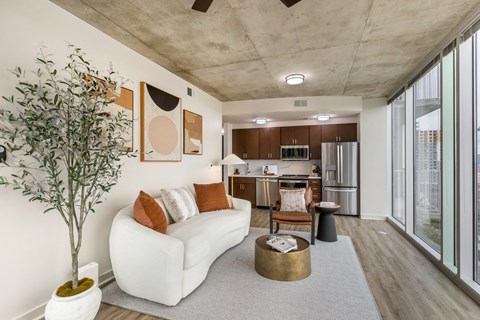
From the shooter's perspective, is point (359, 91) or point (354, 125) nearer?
point (359, 91)

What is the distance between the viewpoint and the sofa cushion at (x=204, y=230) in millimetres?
2320

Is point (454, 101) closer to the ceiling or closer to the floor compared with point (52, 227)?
closer to the ceiling

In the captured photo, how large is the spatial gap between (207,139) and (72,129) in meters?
3.15

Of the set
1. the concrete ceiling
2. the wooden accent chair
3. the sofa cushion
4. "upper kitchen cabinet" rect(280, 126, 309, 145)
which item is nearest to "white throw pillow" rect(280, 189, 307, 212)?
the wooden accent chair

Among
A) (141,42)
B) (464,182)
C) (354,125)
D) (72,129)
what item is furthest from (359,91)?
(72,129)

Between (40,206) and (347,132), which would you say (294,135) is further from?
(40,206)

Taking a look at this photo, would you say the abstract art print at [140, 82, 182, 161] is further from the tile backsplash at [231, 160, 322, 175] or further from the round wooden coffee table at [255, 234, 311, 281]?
the tile backsplash at [231, 160, 322, 175]

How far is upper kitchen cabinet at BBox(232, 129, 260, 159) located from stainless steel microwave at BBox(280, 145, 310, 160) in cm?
78

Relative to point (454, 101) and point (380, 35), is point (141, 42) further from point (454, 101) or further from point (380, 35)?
point (454, 101)

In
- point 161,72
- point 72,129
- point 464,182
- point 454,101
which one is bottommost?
point 464,182

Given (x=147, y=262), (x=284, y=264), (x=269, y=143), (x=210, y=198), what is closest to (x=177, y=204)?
(x=210, y=198)

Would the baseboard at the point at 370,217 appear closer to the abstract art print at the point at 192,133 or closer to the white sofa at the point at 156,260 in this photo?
the abstract art print at the point at 192,133

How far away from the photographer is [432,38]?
2.74m

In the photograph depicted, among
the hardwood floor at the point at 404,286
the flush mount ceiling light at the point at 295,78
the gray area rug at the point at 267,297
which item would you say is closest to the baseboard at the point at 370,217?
the hardwood floor at the point at 404,286
